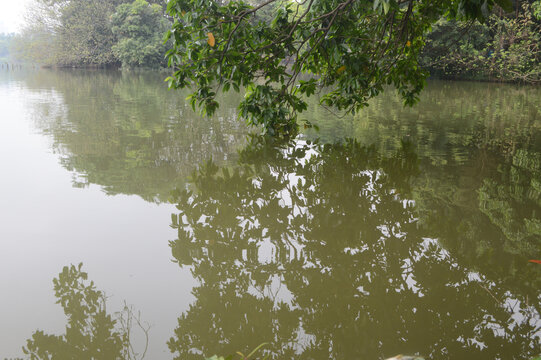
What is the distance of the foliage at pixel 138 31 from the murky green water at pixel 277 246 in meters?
29.9

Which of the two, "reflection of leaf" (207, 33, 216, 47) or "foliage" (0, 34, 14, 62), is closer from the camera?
"reflection of leaf" (207, 33, 216, 47)

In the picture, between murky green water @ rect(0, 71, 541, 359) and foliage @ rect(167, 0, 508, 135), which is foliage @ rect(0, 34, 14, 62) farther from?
foliage @ rect(167, 0, 508, 135)

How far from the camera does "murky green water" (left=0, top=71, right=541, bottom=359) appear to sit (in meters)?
2.44

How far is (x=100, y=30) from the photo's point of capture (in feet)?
124

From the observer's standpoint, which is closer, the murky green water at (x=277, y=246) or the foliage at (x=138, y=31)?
the murky green water at (x=277, y=246)

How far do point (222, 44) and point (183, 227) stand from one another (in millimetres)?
3167

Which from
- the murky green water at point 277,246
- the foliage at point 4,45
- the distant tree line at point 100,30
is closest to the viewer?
the murky green water at point 277,246

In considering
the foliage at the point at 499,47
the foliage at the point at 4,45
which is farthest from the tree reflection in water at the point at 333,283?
the foliage at the point at 4,45

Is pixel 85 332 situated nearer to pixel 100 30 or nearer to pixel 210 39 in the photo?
pixel 210 39

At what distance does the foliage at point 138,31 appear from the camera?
112ft

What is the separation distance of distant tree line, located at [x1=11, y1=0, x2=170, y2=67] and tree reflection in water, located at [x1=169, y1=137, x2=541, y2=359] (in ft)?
109

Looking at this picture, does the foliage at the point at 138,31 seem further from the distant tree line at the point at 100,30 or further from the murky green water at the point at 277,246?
the murky green water at the point at 277,246

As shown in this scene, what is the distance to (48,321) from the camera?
8.40 feet

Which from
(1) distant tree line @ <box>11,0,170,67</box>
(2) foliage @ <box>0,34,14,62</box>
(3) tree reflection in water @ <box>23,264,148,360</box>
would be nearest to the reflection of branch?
(3) tree reflection in water @ <box>23,264,148,360</box>
